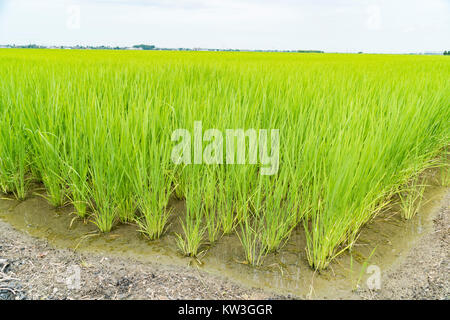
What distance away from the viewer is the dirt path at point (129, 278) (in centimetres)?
139

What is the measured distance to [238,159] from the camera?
5.34 ft

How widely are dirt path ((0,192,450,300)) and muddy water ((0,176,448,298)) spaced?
6 cm

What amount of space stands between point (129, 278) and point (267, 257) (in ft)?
2.29

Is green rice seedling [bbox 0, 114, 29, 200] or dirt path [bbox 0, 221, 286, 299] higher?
green rice seedling [bbox 0, 114, 29, 200]

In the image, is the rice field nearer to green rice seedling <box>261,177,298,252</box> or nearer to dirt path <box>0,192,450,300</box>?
green rice seedling <box>261,177,298,252</box>

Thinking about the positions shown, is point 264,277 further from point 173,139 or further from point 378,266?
point 173,139

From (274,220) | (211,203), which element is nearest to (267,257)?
(274,220)

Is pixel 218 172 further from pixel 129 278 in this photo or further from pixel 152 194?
pixel 129 278

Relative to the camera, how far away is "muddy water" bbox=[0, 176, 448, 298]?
1506mm

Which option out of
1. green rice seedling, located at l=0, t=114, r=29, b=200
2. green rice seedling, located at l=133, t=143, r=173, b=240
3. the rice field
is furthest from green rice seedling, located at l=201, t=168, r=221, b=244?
green rice seedling, located at l=0, t=114, r=29, b=200

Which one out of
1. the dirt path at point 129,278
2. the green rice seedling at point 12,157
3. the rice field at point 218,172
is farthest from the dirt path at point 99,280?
the green rice seedling at point 12,157

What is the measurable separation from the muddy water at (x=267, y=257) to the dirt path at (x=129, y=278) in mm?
58

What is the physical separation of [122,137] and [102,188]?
0.32 metres

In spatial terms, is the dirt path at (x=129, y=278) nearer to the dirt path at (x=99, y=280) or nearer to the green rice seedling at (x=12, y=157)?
the dirt path at (x=99, y=280)
